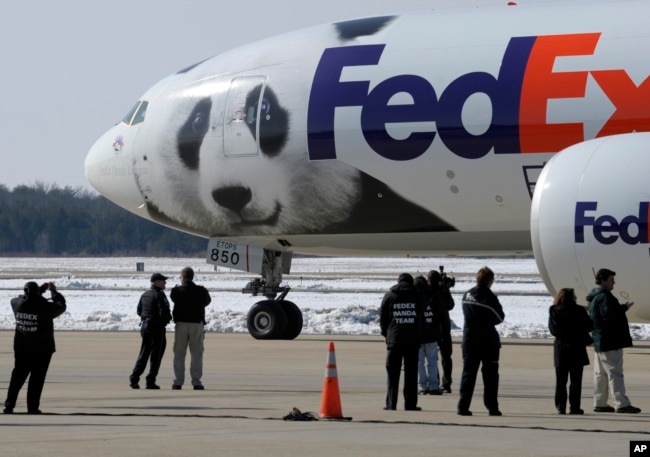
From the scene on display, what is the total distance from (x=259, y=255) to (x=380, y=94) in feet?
19.0

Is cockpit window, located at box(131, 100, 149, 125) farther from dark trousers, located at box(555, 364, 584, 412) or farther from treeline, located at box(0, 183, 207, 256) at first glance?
treeline, located at box(0, 183, 207, 256)

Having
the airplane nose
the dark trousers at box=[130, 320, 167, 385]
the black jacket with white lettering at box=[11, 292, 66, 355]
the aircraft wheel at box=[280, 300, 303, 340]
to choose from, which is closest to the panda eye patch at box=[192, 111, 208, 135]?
the airplane nose

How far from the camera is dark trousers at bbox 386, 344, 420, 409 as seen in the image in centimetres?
1806

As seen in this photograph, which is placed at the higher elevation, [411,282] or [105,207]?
[105,207]

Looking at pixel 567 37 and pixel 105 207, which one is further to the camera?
pixel 105 207

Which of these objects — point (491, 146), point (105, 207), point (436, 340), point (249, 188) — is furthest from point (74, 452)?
point (105, 207)

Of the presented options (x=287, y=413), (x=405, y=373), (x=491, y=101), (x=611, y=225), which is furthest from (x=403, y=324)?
(x=491, y=101)

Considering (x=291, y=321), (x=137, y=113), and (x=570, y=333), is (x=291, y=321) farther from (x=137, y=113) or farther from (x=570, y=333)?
(x=570, y=333)

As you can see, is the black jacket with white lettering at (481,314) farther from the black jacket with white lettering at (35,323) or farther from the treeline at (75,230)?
the treeline at (75,230)

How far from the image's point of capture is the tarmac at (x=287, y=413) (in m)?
13.9

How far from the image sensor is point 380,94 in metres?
28.4

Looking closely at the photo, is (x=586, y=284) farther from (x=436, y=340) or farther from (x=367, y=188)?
(x=367, y=188)

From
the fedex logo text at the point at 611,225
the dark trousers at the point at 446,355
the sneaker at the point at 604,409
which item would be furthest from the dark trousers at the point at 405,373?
the fedex logo text at the point at 611,225

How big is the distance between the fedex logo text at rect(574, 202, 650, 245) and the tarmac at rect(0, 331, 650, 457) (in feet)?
6.88
